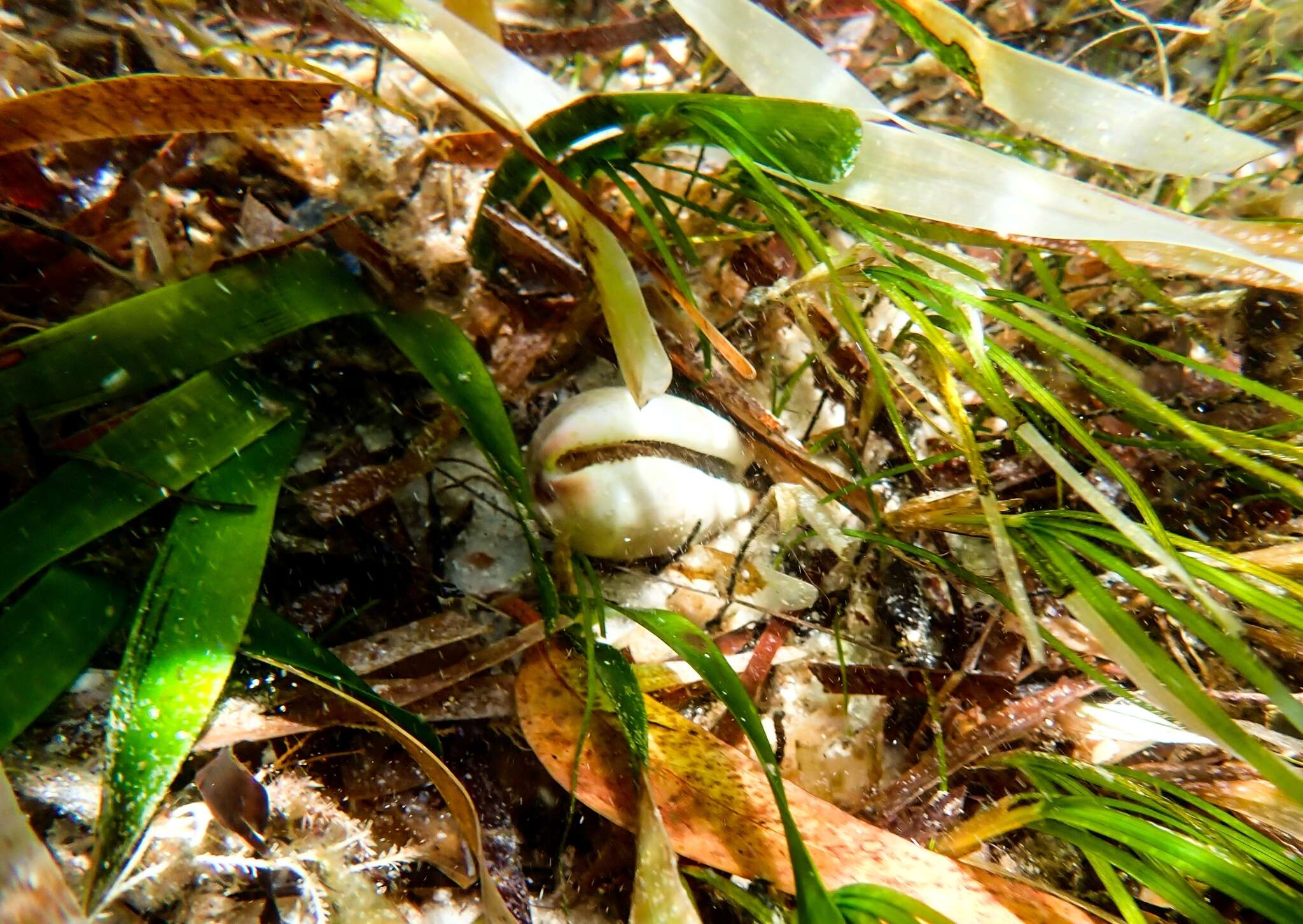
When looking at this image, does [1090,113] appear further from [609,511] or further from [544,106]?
[609,511]


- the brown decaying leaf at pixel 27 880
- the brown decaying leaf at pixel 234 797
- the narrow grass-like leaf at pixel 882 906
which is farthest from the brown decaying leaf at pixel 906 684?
the brown decaying leaf at pixel 27 880

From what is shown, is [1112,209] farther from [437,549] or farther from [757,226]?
[437,549]

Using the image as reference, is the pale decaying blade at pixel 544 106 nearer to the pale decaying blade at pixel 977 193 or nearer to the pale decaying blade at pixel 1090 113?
the pale decaying blade at pixel 977 193

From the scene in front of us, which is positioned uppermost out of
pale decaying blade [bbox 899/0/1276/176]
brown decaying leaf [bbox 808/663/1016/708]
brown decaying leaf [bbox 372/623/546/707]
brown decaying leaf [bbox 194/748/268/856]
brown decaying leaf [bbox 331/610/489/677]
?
pale decaying blade [bbox 899/0/1276/176]

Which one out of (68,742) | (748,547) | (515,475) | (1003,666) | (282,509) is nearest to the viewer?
(68,742)

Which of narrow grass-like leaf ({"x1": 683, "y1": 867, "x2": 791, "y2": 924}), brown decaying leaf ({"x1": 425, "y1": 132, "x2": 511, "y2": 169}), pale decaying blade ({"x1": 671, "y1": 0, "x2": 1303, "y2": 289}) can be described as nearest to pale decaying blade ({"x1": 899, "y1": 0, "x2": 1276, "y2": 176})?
pale decaying blade ({"x1": 671, "y1": 0, "x2": 1303, "y2": 289})

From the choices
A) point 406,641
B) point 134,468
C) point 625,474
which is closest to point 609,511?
point 625,474

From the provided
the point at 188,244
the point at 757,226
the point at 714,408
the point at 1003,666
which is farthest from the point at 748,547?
the point at 188,244

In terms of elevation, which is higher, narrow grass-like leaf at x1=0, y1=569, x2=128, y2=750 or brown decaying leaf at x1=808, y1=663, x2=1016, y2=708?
narrow grass-like leaf at x1=0, y1=569, x2=128, y2=750

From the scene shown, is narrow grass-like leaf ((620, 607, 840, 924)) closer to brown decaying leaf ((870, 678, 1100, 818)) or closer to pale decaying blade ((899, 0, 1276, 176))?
brown decaying leaf ((870, 678, 1100, 818))
